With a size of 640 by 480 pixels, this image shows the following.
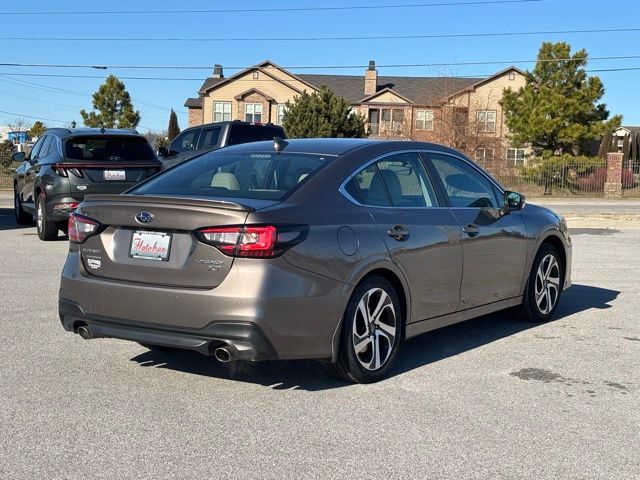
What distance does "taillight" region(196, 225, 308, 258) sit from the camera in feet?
15.1

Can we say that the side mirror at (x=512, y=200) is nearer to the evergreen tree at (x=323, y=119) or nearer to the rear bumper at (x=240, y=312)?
the rear bumper at (x=240, y=312)

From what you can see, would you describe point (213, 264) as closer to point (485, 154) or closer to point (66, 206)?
point (66, 206)

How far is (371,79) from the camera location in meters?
65.8

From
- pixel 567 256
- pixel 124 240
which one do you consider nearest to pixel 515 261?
pixel 567 256

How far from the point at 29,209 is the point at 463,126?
4406 cm

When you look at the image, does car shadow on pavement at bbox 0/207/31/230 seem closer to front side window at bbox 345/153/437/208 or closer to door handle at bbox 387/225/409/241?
front side window at bbox 345/153/437/208

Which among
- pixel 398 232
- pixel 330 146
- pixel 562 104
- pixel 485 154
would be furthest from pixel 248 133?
pixel 485 154

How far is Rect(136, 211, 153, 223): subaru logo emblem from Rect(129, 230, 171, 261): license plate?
0.07 meters

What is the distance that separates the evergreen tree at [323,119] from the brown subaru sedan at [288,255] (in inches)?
1373

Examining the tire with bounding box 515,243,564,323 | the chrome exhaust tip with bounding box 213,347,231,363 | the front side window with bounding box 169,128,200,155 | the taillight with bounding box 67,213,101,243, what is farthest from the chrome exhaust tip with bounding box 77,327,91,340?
the front side window with bounding box 169,128,200,155

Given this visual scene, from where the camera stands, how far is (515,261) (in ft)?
22.7

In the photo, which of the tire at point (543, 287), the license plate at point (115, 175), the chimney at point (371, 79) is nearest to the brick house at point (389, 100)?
the chimney at point (371, 79)

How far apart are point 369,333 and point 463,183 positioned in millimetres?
1933

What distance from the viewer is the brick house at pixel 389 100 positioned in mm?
57625
